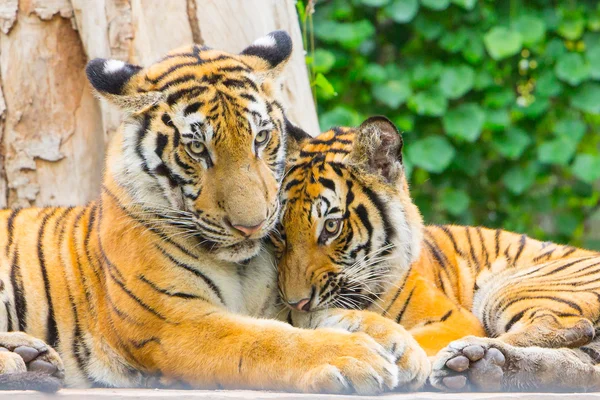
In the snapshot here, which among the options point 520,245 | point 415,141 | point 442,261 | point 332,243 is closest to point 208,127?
point 332,243

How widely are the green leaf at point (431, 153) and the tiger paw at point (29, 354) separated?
3833 mm

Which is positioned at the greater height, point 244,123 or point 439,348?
point 244,123

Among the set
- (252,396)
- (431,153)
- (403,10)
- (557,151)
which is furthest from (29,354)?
(557,151)

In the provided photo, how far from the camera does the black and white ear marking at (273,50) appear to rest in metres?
3.46

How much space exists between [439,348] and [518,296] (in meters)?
0.48

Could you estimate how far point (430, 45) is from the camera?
21.6ft

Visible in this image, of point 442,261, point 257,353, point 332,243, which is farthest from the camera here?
point 442,261

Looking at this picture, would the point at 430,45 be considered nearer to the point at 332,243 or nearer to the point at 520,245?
the point at 520,245

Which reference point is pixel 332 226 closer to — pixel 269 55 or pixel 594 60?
pixel 269 55

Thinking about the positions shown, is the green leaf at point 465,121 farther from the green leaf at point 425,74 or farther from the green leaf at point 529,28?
the green leaf at point 529,28

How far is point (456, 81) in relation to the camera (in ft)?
20.6

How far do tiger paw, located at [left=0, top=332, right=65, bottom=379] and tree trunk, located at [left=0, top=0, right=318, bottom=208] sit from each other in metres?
1.51

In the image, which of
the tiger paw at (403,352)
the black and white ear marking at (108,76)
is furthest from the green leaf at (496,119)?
the black and white ear marking at (108,76)

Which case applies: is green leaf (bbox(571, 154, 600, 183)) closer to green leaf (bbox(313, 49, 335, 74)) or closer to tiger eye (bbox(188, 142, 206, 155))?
green leaf (bbox(313, 49, 335, 74))
